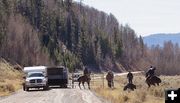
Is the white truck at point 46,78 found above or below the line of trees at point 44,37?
below

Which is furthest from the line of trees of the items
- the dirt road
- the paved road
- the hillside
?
the dirt road

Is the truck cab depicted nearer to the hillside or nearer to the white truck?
the white truck

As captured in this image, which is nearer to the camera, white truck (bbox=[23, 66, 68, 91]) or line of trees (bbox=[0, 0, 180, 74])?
white truck (bbox=[23, 66, 68, 91])

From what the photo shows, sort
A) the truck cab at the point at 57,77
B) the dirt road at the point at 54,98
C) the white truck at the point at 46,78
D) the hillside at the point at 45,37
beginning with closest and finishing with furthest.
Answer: the dirt road at the point at 54,98
the white truck at the point at 46,78
the truck cab at the point at 57,77
the hillside at the point at 45,37

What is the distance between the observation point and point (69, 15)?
195 meters

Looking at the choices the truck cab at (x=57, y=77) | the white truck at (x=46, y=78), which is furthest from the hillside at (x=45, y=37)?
the white truck at (x=46, y=78)

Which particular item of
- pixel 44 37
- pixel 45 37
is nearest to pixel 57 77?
pixel 44 37

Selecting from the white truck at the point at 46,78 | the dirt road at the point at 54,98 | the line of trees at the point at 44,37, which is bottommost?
the dirt road at the point at 54,98

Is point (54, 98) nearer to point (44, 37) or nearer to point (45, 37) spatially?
point (44, 37)

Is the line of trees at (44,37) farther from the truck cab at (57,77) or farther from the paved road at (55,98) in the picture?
the paved road at (55,98)

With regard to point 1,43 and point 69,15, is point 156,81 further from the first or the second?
point 69,15

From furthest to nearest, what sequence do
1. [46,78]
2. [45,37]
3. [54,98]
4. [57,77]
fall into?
[45,37], [57,77], [46,78], [54,98]

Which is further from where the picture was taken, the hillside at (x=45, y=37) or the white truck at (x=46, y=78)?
the hillside at (x=45, y=37)

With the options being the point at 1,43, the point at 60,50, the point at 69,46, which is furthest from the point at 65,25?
the point at 1,43
